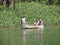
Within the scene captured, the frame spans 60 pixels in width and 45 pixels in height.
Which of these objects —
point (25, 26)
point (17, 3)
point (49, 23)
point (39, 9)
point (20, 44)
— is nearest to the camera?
point (20, 44)

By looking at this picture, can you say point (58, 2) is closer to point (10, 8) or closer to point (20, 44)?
point (10, 8)

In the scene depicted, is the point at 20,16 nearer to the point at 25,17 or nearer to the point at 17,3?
the point at 25,17

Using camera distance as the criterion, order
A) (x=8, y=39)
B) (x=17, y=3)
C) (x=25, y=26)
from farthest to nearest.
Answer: (x=17, y=3)
(x=25, y=26)
(x=8, y=39)

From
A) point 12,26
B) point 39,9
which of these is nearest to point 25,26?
point 12,26

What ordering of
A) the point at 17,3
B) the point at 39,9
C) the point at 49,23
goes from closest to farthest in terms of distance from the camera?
the point at 49,23 < the point at 39,9 < the point at 17,3

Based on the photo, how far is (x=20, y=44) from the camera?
74.7 ft

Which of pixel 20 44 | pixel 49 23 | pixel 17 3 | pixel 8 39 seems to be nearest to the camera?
pixel 20 44

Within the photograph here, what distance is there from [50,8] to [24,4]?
3.49 metres

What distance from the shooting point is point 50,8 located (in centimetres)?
4503

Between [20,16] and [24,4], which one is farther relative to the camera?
[24,4]

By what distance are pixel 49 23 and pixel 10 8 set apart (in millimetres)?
6465

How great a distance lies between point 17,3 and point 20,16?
6.29 meters

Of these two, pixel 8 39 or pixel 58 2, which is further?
pixel 58 2

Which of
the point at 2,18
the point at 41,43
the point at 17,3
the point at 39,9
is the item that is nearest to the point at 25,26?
the point at 2,18
